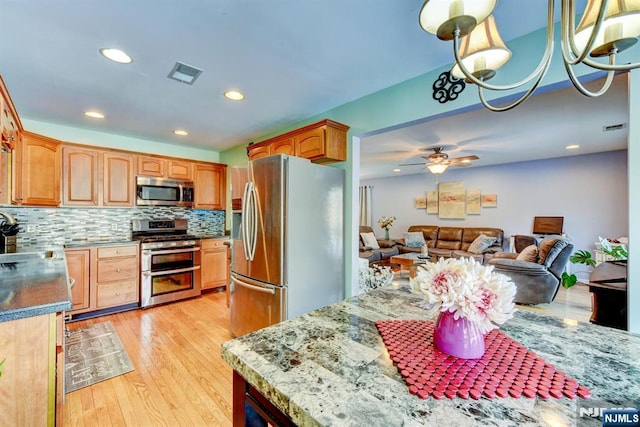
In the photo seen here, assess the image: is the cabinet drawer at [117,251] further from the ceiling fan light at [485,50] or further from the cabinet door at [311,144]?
the ceiling fan light at [485,50]

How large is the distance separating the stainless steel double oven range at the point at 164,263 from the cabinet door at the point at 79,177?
66 centimetres

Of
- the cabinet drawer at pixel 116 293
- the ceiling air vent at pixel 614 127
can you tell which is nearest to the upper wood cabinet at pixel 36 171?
the cabinet drawer at pixel 116 293

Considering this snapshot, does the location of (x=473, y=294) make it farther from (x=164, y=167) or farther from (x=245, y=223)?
(x=164, y=167)

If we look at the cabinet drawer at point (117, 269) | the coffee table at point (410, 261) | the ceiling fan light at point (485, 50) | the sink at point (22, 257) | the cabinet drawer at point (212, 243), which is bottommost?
the coffee table at point (410, 261)

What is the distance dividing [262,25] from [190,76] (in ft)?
2.98

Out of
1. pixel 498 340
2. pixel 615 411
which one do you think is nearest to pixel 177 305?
pixel 498 340

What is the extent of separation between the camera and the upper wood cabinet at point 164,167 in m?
3.87

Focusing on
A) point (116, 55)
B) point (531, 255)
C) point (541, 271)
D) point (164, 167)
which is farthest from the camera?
point (164, 167)

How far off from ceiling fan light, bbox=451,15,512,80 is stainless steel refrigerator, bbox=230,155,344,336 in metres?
1.45

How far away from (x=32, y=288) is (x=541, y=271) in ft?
16.2

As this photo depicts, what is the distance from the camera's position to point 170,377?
2145 mm

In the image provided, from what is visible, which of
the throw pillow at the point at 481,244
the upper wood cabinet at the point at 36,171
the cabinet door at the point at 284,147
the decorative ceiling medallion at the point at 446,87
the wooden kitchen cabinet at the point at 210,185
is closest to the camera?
the decorative ceiling medallion at the point at 446,87

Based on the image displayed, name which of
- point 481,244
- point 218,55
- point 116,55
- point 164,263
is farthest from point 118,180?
point 481,244

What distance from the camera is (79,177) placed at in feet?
11.2
